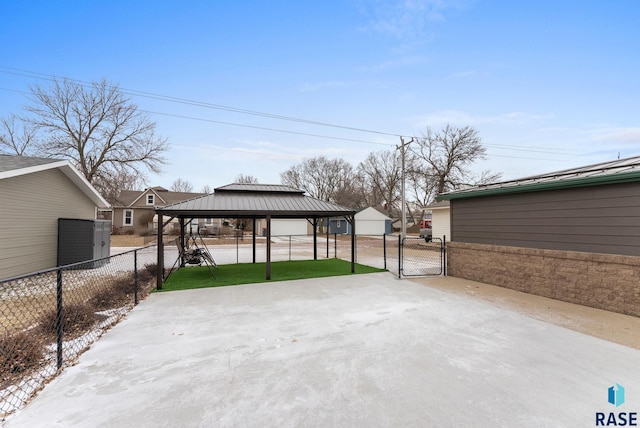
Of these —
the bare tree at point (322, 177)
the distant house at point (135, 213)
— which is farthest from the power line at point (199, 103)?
the bare tree at point (322, 177)

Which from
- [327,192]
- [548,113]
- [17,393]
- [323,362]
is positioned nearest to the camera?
[17,393]

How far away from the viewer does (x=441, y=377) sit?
9.89 ft

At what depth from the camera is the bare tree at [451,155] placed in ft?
83.1

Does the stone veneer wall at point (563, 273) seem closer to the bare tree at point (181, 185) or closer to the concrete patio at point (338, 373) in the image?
the concrete patio at point (338, 373)

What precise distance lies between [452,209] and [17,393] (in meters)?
9.96

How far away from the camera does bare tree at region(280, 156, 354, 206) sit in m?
39.1

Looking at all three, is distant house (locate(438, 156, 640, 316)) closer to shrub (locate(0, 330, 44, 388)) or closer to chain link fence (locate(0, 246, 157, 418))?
chain link fence (locate(0, 246, 157, 418))

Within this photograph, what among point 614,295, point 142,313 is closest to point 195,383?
point 142,313

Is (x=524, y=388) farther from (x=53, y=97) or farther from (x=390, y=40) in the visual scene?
(x=53, y=97)

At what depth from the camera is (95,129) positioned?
22.2 m

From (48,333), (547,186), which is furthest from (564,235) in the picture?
(48,333)

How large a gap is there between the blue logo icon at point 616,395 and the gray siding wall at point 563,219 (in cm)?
381

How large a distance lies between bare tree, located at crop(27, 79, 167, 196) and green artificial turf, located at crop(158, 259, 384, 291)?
1724 cm

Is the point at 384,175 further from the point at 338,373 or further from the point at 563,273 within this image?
the point at 338,373
